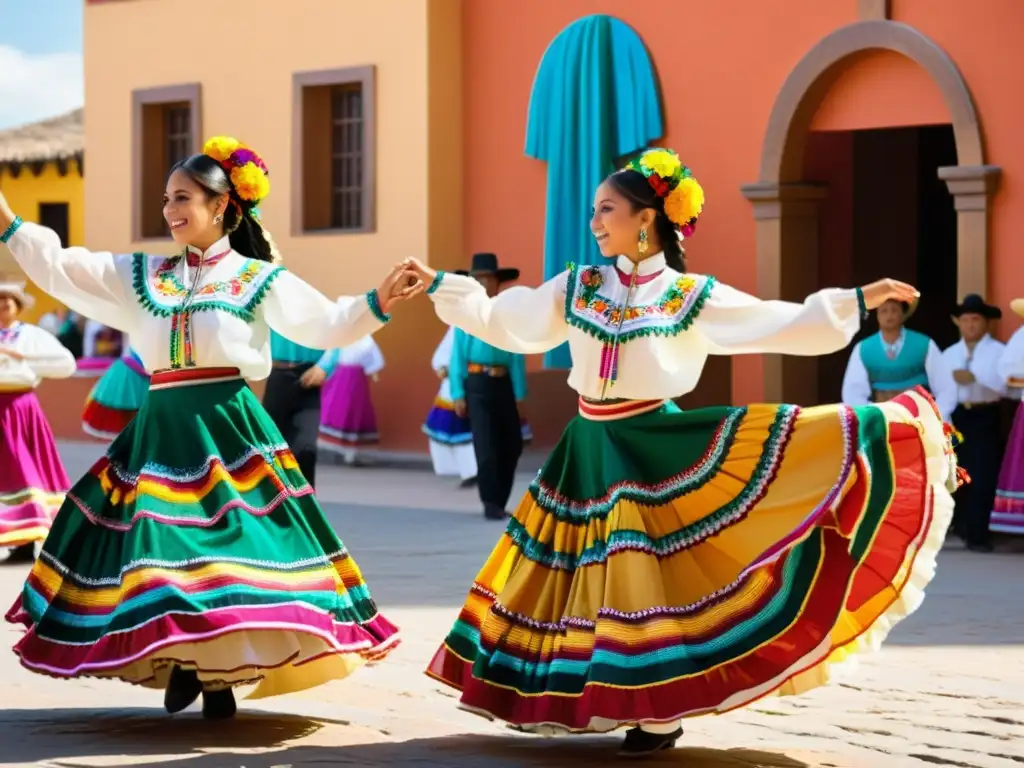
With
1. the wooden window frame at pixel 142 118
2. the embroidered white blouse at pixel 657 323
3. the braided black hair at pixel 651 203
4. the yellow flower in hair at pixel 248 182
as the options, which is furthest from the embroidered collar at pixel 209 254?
the wooden window frame at pixel 142 118

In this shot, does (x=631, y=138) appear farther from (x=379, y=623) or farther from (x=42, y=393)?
(x=379, y=623)

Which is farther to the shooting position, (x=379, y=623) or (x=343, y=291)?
(x=343, y=291)

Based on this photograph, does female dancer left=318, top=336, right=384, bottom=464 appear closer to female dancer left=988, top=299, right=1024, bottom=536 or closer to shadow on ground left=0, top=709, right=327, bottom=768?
female dancer left=988, top=299, right=1024, bottom=536

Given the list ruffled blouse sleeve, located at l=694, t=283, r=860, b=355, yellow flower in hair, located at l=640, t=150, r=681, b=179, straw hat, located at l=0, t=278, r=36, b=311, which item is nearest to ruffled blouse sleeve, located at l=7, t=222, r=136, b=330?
yellow flower in hair, located at l=640, t=150, r=681, b=179

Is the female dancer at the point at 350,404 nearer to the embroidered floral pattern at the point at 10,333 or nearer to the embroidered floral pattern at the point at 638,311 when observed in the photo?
the embroidered floral pattern at the point at 10,333

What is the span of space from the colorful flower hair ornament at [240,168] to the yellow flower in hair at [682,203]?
1330 millimetres

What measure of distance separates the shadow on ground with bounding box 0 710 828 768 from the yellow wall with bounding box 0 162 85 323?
94.8 feet

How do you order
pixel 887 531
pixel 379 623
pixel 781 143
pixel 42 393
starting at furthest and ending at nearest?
1. pixel 42 393
2. pixel 781 143
3. pixel 379 623
4. pixel 887 531

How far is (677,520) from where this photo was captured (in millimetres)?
6109

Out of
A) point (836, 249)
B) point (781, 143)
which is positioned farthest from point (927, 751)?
point (836, 249)

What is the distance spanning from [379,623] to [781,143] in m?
8.95

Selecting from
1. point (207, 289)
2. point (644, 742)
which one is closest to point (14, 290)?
point (207, 289)

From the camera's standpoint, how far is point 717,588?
19.6 ft

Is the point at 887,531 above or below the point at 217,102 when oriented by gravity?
below
